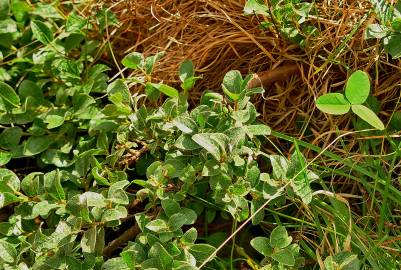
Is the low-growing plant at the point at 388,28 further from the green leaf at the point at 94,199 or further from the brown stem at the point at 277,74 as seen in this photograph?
the green leaf at the point at 94,199

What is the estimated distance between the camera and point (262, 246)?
1.36 meters

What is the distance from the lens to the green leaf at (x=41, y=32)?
1.74 metres

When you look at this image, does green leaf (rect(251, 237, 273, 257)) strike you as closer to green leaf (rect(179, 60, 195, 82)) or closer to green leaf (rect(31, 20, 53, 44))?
green leaf (rect(179, 60, 195, 82))

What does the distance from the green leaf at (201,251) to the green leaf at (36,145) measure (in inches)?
19.4

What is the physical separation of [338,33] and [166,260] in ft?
2.08

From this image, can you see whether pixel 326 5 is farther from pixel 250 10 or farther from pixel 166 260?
pixel 166 260

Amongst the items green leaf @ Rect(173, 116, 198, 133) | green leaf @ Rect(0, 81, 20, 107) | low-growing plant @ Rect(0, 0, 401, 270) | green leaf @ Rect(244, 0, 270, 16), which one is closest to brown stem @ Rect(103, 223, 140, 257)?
low-growing plant @ Rect(0, 0, 401, 270)

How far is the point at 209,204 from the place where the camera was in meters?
1.49

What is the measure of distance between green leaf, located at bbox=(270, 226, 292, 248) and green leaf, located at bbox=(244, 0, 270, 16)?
0.46m

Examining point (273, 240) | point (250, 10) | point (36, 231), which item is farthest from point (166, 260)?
point (250, 10)

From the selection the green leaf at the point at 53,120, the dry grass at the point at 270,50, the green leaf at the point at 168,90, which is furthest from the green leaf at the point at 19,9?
the green leaf at the point at 168,90

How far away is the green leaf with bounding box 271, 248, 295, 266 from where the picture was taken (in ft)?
4.32

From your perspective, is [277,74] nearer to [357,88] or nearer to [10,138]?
[357,88]

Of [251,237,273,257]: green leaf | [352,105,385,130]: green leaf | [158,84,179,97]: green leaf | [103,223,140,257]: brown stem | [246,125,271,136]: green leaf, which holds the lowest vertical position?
[103,223,140,257]: brown stem
